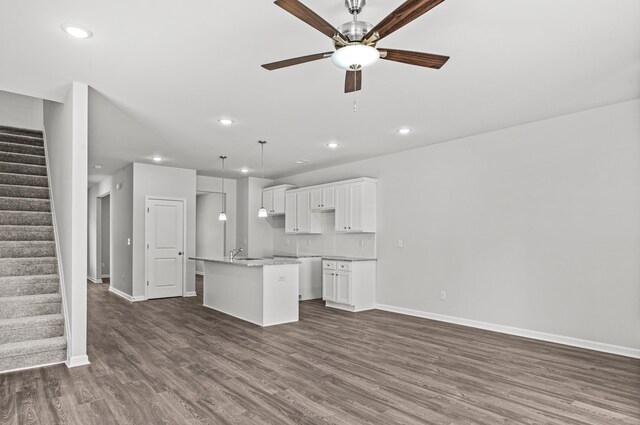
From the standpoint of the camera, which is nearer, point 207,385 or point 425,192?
point 207,385

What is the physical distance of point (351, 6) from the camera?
2.38 metres

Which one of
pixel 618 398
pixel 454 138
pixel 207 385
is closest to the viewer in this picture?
pixel 618 398

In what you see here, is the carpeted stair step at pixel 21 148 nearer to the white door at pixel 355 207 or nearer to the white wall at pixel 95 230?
the white wall at pixel 95 230

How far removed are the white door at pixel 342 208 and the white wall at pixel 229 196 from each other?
129 inches

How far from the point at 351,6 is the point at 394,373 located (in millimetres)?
3033

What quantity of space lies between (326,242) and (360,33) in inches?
233

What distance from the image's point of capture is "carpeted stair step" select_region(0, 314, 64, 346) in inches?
151

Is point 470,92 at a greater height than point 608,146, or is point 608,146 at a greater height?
point 470,92

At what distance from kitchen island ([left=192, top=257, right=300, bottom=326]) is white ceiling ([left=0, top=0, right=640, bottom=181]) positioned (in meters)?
1.94

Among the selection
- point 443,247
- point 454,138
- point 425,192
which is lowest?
point 443,247

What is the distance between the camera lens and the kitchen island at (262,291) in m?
5.52

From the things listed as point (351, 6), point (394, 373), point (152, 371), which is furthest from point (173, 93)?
point (394, 373)

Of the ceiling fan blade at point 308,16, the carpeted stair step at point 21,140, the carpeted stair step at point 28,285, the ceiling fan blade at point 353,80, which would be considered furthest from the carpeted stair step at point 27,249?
the ceiling fan blade at point 308,16

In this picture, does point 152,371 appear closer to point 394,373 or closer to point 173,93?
point 394,373
